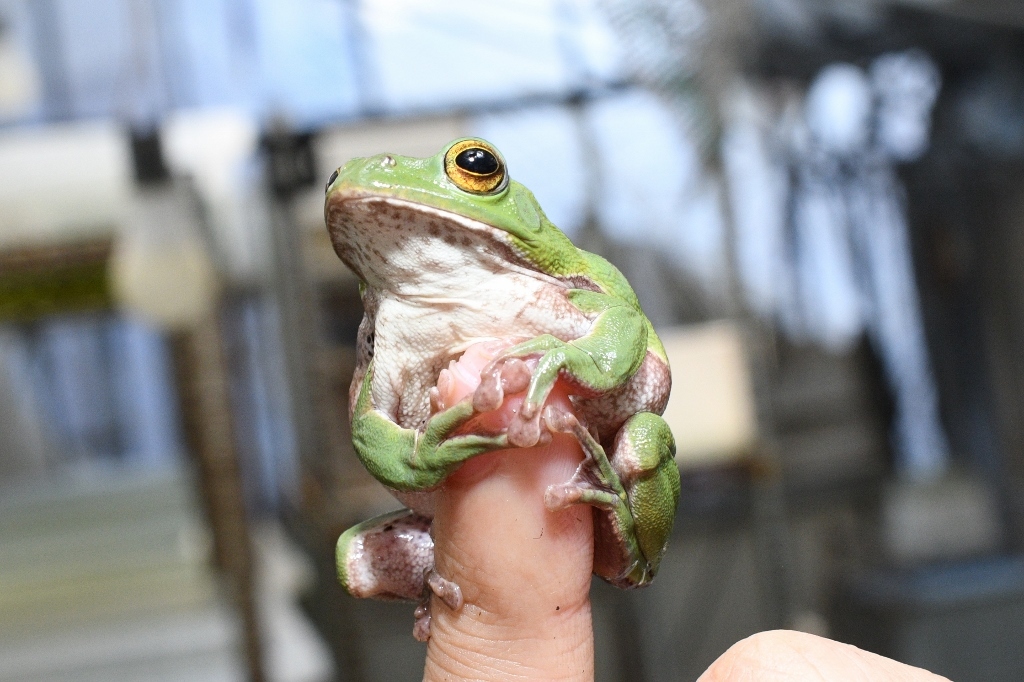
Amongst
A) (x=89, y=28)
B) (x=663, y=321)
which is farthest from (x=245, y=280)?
(x=663, y=321)

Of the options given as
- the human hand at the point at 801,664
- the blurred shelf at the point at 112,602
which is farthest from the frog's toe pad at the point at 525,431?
the blurred shelf at the point at 112,602

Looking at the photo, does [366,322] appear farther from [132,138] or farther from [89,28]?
[89,28]

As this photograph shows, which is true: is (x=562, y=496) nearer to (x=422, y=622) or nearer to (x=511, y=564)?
(x=511, y=564)

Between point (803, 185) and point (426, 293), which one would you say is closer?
point (426, 293)

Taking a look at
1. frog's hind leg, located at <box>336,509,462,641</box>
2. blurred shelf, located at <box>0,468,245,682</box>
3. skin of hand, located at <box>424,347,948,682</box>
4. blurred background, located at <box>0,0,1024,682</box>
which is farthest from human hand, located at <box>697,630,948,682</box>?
blurred shelf, located at <box>0,468,245,682</box>

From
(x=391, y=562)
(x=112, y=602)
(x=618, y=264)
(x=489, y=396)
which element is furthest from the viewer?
(x=112, y=602)

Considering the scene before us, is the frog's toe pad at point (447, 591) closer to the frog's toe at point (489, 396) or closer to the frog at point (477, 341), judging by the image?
the frog at point (477, 341)

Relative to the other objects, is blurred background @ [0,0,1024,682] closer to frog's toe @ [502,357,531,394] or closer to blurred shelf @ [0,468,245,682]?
blurred shelf @ [0,468,245,682]

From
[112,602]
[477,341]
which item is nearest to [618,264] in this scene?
[477,341]
